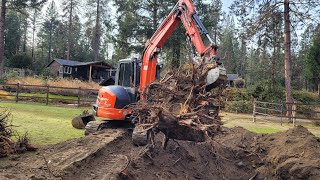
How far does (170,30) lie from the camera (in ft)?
32.8

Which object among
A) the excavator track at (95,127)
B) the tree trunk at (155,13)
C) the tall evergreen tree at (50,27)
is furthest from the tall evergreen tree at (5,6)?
the tall evergreen tree at (50,27)

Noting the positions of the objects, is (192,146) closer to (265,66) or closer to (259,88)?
(259,88)

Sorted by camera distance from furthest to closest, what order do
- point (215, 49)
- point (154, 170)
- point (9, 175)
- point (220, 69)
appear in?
1. point (215, 49)
2. point (220, 69)
3. point (154, 170)
4. point (9, 175)

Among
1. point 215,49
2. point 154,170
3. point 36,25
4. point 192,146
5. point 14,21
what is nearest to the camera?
point 154,170

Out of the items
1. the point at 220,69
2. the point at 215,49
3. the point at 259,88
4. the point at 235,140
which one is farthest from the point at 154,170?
the point at 259,88

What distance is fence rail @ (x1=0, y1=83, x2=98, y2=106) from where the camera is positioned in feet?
77.2

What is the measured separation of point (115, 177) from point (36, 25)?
7528 centimetres

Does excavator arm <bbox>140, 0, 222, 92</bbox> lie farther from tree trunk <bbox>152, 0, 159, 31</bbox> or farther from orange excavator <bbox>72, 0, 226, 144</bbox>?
tree trunk <bbox>152, 0, 159, 31</bbox>

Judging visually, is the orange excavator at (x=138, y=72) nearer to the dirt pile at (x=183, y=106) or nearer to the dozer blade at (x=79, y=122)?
the dirt pile at (x=183, y=106)

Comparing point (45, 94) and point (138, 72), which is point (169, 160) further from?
point (45, 94)

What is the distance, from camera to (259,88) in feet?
108

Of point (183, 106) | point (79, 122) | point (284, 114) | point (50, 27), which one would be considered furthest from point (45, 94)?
point (50, 27)

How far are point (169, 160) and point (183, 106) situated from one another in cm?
138

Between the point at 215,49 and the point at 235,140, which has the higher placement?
the point at 215,49
